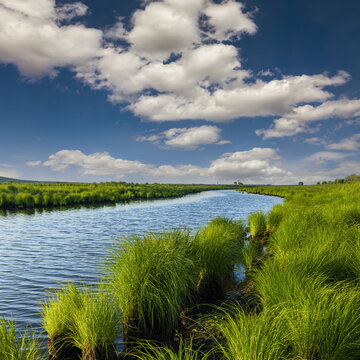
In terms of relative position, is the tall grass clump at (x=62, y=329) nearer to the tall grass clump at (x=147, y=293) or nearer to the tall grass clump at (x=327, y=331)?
the tall grass clump at (x=147, y=293)

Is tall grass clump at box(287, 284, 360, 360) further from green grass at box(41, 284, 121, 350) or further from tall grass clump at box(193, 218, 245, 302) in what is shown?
tall grass clump at box(193, 218, 245, 302)

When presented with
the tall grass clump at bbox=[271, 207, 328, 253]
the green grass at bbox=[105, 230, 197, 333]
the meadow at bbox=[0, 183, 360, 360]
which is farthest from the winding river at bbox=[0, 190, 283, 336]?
the tall grass clump at bbox=[271, 207, 328, 253]

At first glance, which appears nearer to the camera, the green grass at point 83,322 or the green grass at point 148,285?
the green grass at point 83,322

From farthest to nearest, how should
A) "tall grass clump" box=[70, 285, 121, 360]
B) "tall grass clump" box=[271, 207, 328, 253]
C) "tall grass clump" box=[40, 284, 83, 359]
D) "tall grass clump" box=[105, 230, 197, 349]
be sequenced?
"tall grass clump" box=[271, 207, 328, 253]
"tall grass clump" box=[105, 230, 197, 349]
"tall grass clump" box=[40, 284, 83, 359]
"tall grass clump" box=[70, 285, 121, 360]

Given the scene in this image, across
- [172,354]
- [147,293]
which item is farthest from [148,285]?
[172,354]

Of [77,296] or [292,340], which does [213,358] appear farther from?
[77,296]

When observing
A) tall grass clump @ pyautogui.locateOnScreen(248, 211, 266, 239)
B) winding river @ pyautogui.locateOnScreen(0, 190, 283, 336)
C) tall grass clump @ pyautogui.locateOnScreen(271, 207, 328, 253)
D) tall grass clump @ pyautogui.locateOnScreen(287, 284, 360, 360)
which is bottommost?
winding river @ pyautogui.locateOnScreen(0, 190, 283, 336)

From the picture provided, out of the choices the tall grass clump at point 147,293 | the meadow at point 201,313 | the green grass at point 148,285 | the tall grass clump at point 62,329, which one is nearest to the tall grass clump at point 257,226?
the meadow at point 201,313

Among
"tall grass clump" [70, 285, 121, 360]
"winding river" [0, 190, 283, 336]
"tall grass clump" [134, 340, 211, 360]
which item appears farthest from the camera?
"winding river" [0, 190, 283, 336]

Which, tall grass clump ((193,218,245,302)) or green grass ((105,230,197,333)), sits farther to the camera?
tall grass clump ((193,218,245,302))

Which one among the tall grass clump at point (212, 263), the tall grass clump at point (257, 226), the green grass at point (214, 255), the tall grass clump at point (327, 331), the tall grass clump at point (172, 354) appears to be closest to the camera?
the tall grass clump at point (172, 354)

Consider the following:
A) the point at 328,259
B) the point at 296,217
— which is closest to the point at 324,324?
the point at 328,259

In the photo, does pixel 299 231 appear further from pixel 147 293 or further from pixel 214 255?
pixel 147 293

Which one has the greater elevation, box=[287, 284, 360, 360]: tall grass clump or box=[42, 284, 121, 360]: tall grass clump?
box=[287, 284, 360, 360]: tall grass clump
